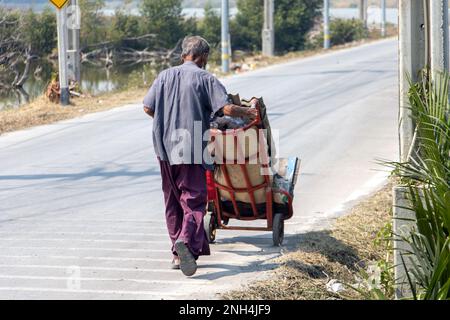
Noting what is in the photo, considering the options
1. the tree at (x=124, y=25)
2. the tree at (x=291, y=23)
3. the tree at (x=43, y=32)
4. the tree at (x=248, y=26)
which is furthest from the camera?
the tree at (x=248, y=26)

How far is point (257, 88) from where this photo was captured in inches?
1102

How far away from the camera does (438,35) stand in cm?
799

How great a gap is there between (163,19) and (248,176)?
5667cm

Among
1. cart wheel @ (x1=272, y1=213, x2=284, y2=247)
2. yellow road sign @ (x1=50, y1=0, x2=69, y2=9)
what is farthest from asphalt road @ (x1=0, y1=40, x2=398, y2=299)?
yellow road sign @ (x1=50, y1=0, x2=69, y2=9)

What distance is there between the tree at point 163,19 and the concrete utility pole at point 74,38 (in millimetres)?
37894

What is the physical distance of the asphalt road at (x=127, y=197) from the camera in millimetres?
8312

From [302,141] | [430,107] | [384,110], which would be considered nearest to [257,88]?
[384,110]

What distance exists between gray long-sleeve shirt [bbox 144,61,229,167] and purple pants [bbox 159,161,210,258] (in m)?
0.11

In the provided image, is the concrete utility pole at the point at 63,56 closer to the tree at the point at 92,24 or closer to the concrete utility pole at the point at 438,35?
the concrete utility pole at the point at 438,35

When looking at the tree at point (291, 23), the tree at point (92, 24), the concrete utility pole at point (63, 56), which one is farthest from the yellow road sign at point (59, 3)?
the tree at point (291, 23)

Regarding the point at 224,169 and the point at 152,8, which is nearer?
the point at 224,169

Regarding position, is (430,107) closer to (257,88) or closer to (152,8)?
(257,88)

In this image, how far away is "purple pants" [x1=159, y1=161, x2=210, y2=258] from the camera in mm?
8383

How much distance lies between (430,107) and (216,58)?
43.1 meters
